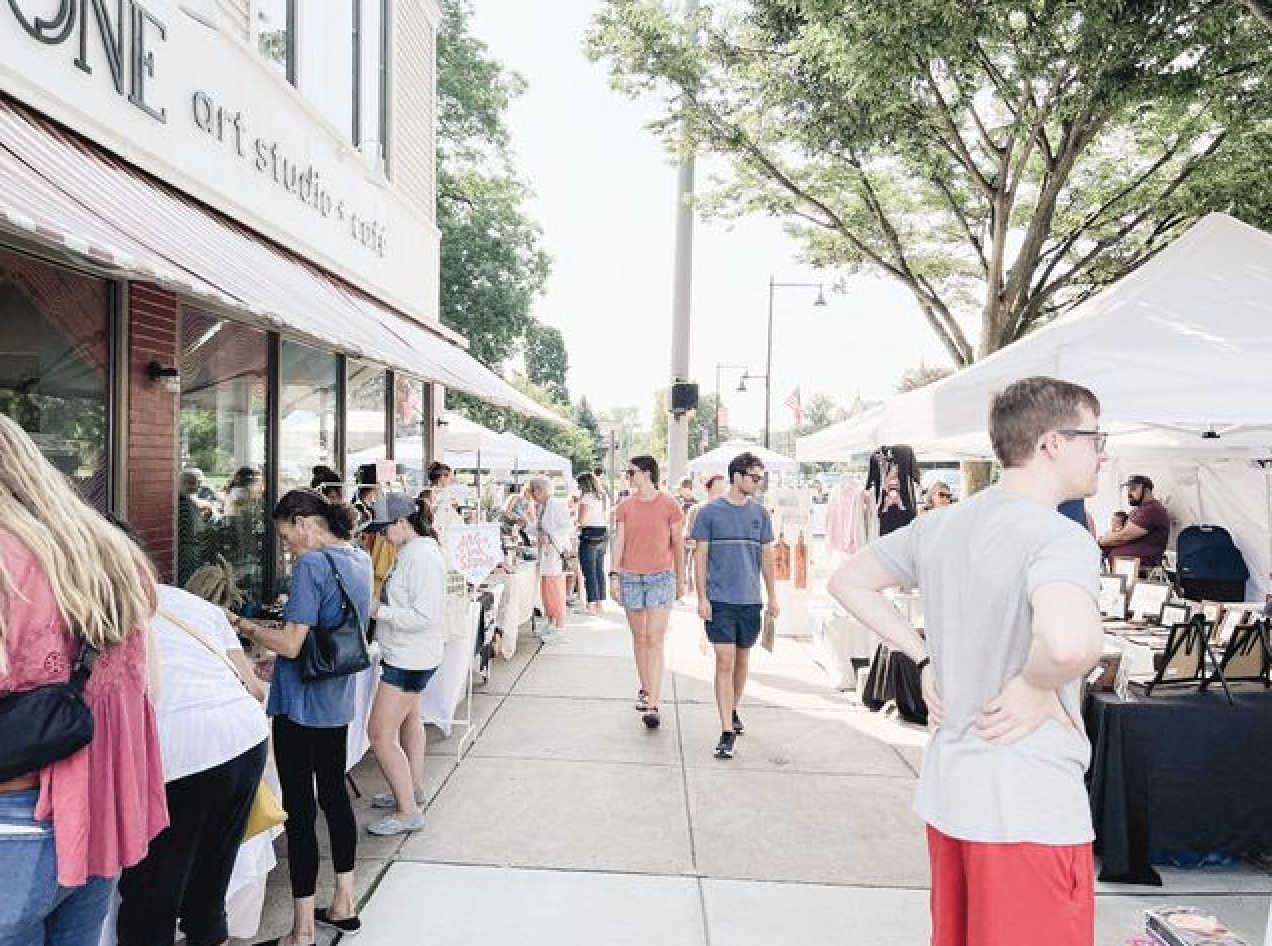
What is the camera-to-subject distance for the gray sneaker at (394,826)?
4.59 meters

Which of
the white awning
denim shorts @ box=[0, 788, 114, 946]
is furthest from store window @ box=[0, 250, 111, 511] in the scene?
denim shorts @ box=[0, 788, 114, 946]

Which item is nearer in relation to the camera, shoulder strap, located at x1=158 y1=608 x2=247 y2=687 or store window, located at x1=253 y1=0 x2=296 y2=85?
shoulder strap, located at x1=158 y1=608 x2=247 y2=687

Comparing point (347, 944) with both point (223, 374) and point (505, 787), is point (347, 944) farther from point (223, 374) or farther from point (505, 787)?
point (223, 374)

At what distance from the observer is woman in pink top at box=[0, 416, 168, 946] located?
188cm

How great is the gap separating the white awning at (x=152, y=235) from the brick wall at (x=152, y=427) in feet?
2.12

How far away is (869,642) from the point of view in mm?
7879

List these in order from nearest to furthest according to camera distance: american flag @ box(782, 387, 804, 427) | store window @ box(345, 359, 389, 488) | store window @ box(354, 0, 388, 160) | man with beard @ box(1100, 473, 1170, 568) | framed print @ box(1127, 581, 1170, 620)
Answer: framed print @ box(1127, 581, 1170, 620), man with beard @ box(1100, 473, 1170, 568), store window @ box(345, 359, 389, 488), store window @ box(354, 0, 388, 160), american flag @ box(782, 387, 804, 427)

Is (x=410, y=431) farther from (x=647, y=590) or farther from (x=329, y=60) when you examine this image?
(x=647, y=590)

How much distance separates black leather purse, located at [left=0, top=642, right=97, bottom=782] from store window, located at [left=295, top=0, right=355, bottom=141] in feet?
23.0

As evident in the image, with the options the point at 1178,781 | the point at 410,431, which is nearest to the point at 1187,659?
the point at 1178,781

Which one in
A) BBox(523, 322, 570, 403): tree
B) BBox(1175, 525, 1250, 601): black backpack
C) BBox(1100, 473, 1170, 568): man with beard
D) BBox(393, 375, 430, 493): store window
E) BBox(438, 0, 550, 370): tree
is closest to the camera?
BBox(1175, 525, 1250, 601): black backpack

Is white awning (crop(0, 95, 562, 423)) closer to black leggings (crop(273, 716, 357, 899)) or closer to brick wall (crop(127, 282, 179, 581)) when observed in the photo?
brick wall (crop(127, 282, 179, 581))

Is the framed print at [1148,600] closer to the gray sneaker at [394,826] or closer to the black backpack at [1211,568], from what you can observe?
the black backpack at [1211,568]

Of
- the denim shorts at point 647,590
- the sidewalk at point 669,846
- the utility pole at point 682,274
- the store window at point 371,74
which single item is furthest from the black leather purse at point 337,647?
the utility pole at point 682,274
